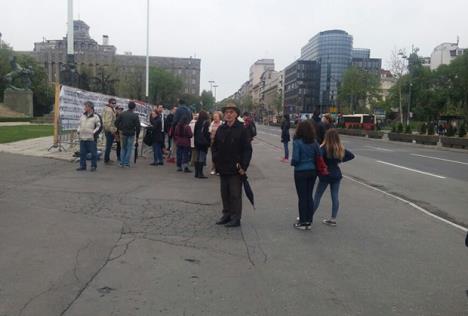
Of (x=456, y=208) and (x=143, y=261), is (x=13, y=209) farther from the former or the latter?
(x=456, y=208)

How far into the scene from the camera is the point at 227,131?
7414mm

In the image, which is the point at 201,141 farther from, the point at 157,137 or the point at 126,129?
the point at 157,137

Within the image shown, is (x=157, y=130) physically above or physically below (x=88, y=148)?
above

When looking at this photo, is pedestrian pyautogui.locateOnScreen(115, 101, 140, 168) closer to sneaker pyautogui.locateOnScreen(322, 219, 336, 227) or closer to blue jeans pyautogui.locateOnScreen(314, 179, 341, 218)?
blue jeans pyautogui.locateOnScreen(314, 179, 341, 218)

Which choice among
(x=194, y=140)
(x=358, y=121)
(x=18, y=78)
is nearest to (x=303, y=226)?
(x=194, y=140)

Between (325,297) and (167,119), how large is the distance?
13062 mm

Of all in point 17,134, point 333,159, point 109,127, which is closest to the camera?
point 333,159

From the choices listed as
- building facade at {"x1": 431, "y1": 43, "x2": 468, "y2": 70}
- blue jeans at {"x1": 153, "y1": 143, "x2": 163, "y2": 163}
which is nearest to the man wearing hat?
blue jeans at {"x1": 153, "y1": 143, "x2": 163, "y2": 163}

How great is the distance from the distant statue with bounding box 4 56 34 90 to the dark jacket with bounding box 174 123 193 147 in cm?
4568

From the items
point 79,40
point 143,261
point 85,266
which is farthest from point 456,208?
point 79,40

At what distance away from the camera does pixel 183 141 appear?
44.6 feet

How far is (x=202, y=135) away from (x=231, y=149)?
560 cm

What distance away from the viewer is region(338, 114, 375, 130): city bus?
68.2m

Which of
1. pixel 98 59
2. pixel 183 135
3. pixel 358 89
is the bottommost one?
pixel 183 135
